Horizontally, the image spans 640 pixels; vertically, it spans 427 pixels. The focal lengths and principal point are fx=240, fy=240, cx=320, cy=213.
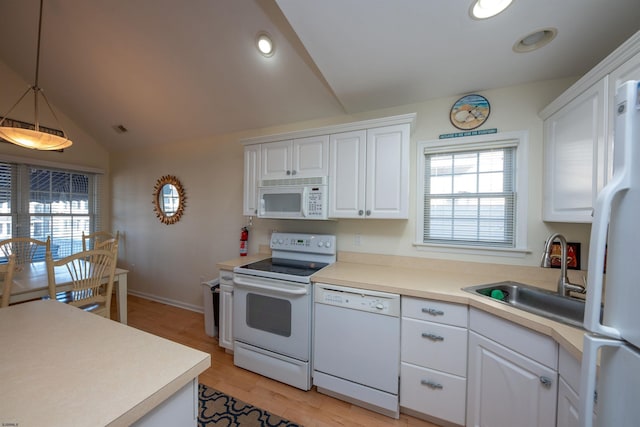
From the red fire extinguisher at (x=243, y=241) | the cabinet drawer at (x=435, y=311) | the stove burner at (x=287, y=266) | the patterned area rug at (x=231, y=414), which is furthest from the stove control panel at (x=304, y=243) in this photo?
the patterned area rug at (x=231, y=414)

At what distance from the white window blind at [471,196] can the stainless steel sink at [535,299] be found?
0.38 meters

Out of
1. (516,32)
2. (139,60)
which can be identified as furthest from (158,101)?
(516,32)

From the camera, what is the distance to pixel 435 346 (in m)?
1.53

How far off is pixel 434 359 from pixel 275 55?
2.63 metres

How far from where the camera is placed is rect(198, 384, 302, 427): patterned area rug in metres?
1.59

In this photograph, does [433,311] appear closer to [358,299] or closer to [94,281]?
[358,299]

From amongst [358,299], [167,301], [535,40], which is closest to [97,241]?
[167,301]

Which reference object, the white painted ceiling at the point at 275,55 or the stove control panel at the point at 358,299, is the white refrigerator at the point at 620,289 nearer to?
the stove control panel at the point at 358,299

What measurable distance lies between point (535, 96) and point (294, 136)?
1916 mm

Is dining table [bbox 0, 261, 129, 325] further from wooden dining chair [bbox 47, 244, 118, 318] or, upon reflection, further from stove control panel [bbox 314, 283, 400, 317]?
stove control panel [bbox 314, 283, 400, 317]

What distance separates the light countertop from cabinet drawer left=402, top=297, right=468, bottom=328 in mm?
48

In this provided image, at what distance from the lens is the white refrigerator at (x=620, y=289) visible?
56 cm

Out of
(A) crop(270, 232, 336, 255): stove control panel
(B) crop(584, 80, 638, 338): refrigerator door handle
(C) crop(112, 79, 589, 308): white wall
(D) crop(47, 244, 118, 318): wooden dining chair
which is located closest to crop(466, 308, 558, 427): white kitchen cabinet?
(B) crop(584, 80, 638, 338): refrigerator door handle

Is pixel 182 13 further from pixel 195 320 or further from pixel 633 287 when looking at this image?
pixel 195 320
